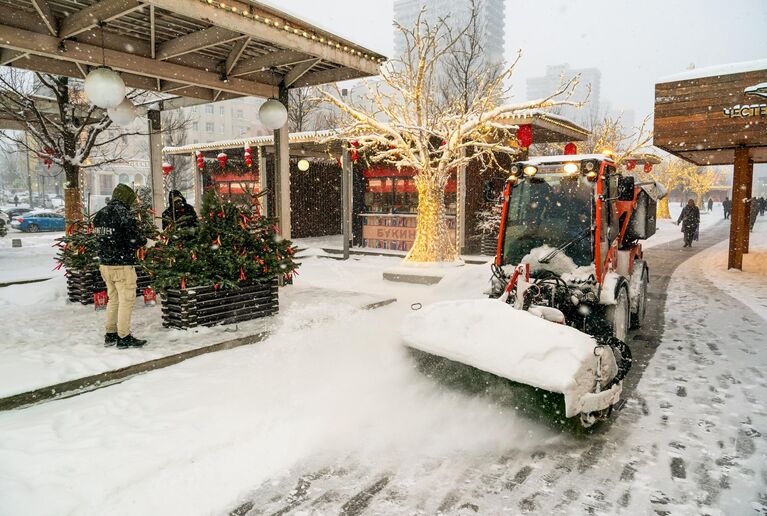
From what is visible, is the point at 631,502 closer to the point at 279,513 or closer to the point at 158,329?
the point at 279,513

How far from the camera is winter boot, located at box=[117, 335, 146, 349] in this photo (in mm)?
5586

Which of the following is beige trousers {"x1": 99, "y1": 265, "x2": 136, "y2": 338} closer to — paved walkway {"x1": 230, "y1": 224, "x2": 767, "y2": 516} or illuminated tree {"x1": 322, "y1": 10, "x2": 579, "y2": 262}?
paved walkway {"x1": 230, "y1": 224, "x2": 767, "y2": 516}

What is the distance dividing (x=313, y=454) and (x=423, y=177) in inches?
368

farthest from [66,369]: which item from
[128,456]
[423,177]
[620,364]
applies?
[423,177]

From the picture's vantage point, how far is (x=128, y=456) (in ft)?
11.5

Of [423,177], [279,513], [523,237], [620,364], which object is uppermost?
[423,177]

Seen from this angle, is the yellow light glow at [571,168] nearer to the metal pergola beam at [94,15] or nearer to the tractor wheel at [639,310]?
the tractor wheel at [639,310]

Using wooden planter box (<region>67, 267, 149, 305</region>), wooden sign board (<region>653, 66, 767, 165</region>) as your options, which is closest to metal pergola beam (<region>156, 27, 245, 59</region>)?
wooden planter box (<region>67, 267, 149, 305</region>)

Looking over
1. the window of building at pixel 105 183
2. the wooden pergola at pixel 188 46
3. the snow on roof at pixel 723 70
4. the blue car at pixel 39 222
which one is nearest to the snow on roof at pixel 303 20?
the wooden pergola at pixel 188 46

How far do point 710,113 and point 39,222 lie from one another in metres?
34.3

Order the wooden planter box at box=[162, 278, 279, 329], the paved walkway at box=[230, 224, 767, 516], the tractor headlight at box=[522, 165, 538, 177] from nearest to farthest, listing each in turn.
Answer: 1. the paved walkway at box=[230, 224, 767, 516]
2. the tractor headlight at box=[522, 165, 538, 177]
3. the wooden planter box at box=[162, 278, 279, 329]

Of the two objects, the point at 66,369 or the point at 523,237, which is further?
the point at 523,237

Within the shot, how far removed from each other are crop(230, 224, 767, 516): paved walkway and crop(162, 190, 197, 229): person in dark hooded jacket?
4.35 meters

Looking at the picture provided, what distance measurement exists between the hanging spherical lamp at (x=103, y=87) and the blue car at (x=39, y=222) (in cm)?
2905
